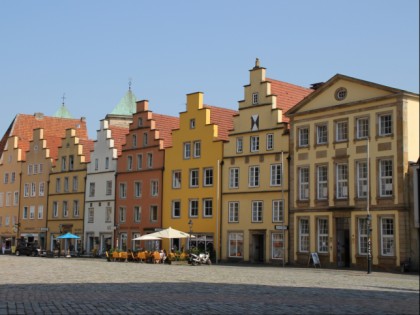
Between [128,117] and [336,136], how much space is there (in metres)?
68.7

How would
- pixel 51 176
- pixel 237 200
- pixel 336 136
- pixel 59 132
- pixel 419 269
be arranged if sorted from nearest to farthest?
pixel 419 269 → pixel 336 136 → pixel 237 200 → pixel 51 176 → pixel 59 132

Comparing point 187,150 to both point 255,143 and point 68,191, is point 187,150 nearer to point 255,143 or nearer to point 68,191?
point 255,143

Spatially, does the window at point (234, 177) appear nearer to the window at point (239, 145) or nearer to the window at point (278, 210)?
the window at point (239, 145)

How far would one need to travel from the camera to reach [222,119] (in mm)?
61438

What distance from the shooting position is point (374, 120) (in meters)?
44.0

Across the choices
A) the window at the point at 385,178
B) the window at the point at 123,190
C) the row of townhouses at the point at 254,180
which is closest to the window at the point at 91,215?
the row of townhouses at the point at 254,180

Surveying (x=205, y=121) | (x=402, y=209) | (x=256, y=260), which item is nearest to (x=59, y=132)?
(x=205, y=121)

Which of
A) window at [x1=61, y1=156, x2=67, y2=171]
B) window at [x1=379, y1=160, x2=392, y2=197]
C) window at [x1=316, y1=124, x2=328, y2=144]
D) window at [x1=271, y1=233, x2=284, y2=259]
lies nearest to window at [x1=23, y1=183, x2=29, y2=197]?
window at [x1=61, y1=156, x2=67, y2=171]

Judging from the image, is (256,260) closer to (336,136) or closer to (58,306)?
(336,136)

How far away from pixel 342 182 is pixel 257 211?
9.38 m

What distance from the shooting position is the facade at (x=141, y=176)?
210 ft

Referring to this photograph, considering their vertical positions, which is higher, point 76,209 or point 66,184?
point 66,184

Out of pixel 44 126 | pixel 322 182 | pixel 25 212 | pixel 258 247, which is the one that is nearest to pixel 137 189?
pixel 258 247

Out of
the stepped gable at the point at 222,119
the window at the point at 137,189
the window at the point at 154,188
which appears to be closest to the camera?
the stepped gable at the point at 222,119
